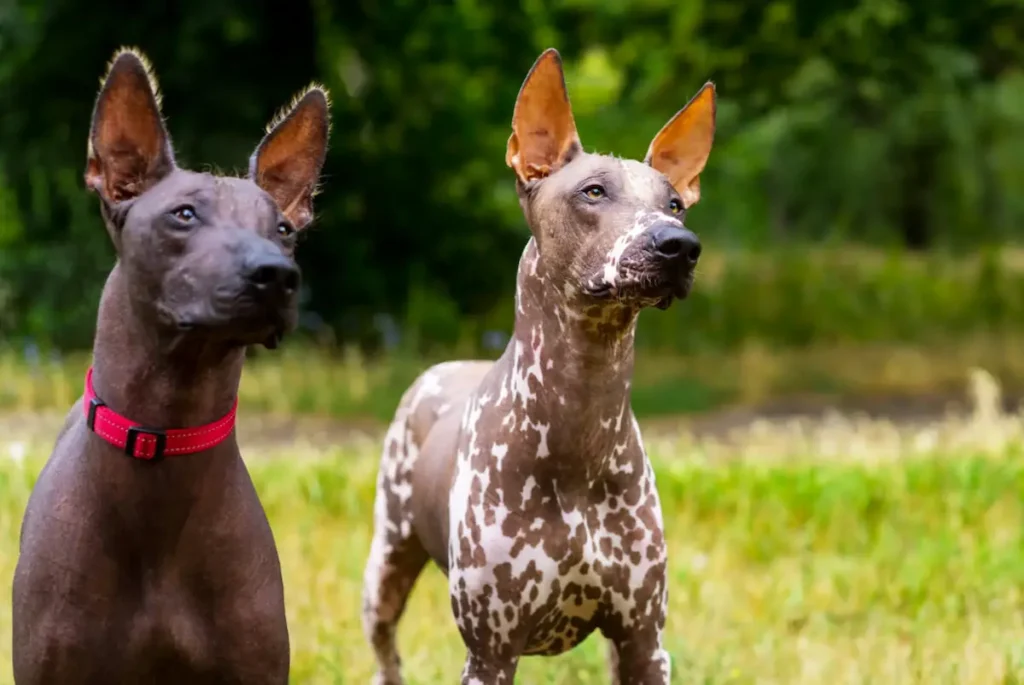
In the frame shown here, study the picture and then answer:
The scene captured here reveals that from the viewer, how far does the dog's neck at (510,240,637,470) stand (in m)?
3.31

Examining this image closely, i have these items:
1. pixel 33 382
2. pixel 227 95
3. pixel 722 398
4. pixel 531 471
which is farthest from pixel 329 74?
pixel 531 471

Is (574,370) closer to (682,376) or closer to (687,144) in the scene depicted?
(687,144)

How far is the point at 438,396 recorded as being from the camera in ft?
13.9

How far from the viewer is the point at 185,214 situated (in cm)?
275

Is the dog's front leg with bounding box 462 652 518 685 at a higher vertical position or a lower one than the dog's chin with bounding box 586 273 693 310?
lower

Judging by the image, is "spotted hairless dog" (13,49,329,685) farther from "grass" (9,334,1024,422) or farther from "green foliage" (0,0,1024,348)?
"green foliage" (0,0,1024,348)

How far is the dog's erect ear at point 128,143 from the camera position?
2.93 m

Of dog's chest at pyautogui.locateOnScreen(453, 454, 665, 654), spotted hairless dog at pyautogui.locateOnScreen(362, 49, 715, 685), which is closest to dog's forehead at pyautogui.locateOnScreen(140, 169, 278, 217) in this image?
spotted hairless dog at pyautogui.locateOnScreen(362, 49, 715, 685)

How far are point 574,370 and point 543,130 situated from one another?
0.68 meters

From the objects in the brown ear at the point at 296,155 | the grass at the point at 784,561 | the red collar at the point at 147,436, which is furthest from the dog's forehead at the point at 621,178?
the grass at the point at 784,561

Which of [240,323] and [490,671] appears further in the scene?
[490,671]

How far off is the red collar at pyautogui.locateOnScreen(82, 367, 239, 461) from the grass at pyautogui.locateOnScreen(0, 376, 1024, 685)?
1.98 metres

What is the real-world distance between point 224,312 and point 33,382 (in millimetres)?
7851

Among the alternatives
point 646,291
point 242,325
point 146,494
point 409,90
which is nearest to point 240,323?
point 242,325
